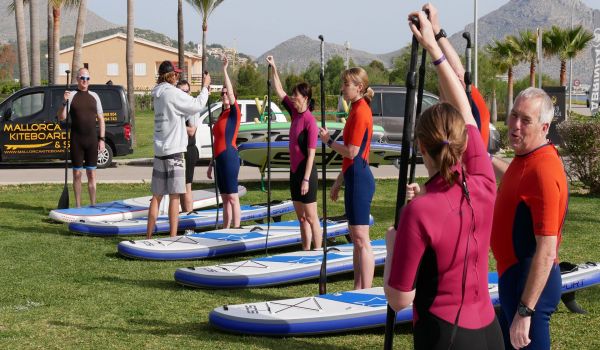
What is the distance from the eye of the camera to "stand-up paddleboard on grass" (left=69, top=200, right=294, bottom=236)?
40.4 feet

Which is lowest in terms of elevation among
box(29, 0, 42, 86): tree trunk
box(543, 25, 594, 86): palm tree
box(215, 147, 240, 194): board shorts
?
box(215, 147, 240, 194): board shorts

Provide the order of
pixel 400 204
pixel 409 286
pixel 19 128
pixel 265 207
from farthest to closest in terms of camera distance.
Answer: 1. pixel 19 128
2. pixel 265 207
3. pixel 400 204
4. pixel 409 286

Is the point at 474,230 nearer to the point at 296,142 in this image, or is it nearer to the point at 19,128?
the point at 296,142

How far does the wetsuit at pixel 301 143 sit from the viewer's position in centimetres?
932

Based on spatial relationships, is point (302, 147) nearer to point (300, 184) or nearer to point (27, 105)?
point (300, 184)

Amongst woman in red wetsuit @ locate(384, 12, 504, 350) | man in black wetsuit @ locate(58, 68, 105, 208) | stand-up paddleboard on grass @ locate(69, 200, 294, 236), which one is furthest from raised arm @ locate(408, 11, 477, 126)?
man in black wetsuit @ locate(58, 68, 105, 208)

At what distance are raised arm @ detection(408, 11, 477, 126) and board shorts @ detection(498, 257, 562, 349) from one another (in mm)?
809

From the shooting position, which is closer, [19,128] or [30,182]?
[30,182]

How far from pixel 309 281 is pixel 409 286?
5628 mm

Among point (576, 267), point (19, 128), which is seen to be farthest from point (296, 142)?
point (19, 128)

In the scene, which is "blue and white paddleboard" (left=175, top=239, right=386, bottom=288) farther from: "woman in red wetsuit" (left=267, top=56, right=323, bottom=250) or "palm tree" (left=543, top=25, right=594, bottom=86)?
"palm tree" (left=543, top=25, right=594, bottom=86)

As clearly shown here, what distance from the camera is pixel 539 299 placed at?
4477 millimetres

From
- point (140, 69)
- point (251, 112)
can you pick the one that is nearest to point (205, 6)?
point (251, 112)

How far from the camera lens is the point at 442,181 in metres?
3.70
